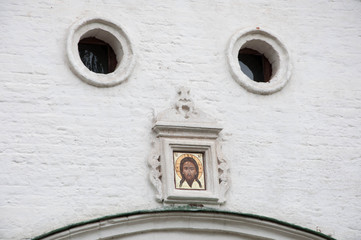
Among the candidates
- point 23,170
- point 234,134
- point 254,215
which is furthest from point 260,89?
point 23,170

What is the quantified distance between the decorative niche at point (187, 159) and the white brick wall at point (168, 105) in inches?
6.0

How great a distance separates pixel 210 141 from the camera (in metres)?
12.6

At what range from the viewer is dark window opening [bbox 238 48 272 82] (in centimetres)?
1366

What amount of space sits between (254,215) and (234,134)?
122cm

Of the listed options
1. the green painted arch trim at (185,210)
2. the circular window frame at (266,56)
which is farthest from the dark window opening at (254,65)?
the green painted arch trim at (185,210)

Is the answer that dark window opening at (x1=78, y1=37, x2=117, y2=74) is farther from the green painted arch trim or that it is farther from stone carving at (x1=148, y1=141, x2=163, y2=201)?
the green painted arch trim

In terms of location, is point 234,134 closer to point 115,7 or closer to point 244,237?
point 244,237

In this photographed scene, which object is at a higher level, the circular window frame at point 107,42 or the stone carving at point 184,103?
the circular window frame at point 107,42

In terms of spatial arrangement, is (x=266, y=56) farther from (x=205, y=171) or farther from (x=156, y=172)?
(x=156, y=172)

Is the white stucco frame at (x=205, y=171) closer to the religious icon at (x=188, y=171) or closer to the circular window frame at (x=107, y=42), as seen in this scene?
the religious icon at (x=188, y=171)

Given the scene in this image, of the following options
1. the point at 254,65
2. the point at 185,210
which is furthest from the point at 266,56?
the point at 185,210

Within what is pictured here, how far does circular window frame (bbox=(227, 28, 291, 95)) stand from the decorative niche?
0.86 m

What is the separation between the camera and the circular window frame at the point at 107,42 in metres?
12.6

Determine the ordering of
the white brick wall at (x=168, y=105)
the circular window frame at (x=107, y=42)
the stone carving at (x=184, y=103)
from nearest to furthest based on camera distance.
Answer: the white brick wall at (x=168, y=105), the circular window frame at (x=107, y=42), the stone carving at (x=184, y=103)
